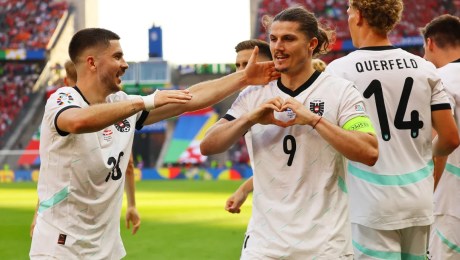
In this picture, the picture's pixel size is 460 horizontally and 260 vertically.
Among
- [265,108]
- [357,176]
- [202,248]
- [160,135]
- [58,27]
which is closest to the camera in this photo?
[265,108]

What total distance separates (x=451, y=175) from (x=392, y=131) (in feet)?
4.29

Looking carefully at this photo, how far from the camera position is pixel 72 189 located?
4.96m

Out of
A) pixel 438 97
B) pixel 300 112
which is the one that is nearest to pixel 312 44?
pixel 300 112

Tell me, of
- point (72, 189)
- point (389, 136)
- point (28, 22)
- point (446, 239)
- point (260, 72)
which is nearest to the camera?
point (260, 72)

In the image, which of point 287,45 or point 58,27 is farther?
point 58,27

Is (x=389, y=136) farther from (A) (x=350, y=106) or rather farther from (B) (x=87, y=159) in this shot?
(B) (x=87, y=159)

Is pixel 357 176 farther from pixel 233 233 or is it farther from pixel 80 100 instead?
pixel 233 233

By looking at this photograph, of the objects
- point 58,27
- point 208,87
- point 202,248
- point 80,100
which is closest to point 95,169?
point 80,100

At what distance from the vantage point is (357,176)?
493cm

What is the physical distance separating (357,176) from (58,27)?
151ft

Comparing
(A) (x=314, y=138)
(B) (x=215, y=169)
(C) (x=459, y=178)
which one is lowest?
(B) (x=215, y=169)

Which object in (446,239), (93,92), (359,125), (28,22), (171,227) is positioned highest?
(28,22)

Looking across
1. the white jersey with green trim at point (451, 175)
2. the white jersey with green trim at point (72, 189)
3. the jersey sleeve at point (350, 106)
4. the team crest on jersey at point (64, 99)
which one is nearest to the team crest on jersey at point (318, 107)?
the jersey sleeve at point (350, 106)

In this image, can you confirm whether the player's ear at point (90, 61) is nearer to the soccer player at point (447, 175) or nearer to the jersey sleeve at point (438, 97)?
the jersey sleeve at point (438, 97)
